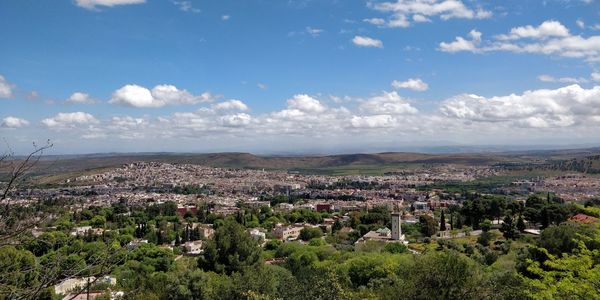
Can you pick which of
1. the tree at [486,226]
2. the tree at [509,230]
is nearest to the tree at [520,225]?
the tree at [509,230]

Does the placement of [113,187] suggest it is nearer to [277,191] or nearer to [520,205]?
[277,191]

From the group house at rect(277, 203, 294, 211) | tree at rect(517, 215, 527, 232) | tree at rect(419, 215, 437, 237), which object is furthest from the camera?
house at rect(277, 203, 294, 211)

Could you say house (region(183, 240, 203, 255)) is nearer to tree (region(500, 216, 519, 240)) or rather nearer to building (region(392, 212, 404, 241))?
building (region(392, 212, 404, 241))

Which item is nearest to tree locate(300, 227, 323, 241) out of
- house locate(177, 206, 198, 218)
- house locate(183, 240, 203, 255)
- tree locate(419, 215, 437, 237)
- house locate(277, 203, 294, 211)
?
tree locate(419, 215, 437, 237)

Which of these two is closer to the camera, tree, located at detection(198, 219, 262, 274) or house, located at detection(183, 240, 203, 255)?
tree, located at detection(198, 219, 262, 274)

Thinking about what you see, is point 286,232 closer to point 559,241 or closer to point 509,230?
point 509,230

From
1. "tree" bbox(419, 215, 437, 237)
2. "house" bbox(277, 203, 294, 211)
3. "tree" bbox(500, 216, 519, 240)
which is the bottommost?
"house" bbox(277, 203, 294, 211)

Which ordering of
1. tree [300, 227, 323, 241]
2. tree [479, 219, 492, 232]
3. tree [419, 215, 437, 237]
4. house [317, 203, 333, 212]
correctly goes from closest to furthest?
tree [479, 219, 492, 232] → tree [419, 215, 437, 237] → tree [300, 227, 323, 241] → house [317, 203, 333, 212]

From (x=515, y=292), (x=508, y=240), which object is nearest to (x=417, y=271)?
(x=515, y=292)

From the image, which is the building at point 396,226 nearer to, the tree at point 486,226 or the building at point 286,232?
the tree at point 486,226
